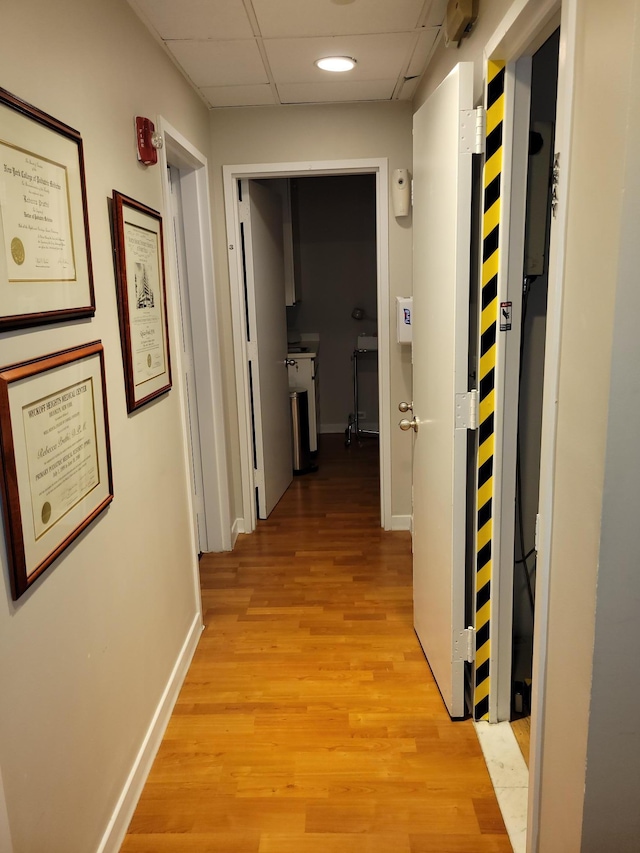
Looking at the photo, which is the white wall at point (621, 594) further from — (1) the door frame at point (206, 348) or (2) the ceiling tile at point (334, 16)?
(1) the door frame at point (206, 348)

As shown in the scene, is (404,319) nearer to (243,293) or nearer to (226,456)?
(243,293)

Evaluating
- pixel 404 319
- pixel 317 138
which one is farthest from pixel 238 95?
pixel 404 319

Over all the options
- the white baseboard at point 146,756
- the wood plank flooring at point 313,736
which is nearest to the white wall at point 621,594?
the wood plank flooring at point 313,736

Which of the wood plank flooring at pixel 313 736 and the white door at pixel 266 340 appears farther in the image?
the white door at pixel 266 340

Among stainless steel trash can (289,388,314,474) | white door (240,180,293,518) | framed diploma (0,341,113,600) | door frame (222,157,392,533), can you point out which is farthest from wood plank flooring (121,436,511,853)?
stainless steel trash can (289,388,314,474)

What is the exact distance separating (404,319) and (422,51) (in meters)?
1.25

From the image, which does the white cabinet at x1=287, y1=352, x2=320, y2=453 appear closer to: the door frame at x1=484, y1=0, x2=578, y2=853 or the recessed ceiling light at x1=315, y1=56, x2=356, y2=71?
the recessed ceiling light at x1=315, y1=56, x2=356, y2=71

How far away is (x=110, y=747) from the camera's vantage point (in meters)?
1.67

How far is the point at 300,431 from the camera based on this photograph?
4891 mm

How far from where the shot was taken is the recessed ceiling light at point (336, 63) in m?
2.63

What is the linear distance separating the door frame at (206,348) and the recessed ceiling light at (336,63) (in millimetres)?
720

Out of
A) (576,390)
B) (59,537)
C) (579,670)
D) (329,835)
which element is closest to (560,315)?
(576,390)

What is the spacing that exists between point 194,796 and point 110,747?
37cm

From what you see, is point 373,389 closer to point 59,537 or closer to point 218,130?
point 218,130
